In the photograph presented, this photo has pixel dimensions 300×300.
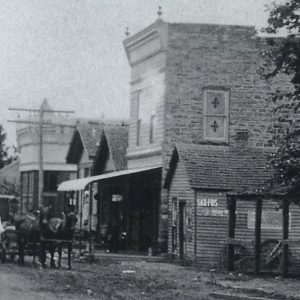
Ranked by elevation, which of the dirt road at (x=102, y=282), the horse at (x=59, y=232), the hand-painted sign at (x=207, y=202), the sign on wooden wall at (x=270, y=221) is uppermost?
the hand-painted sign at (x=207, y=202)

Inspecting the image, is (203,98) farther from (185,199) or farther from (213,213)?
(213,213)

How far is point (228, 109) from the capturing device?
31.2 metres

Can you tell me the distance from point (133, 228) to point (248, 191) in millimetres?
11247

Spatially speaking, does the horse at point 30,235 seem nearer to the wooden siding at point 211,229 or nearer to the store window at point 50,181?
the wooden siding at point 211,229

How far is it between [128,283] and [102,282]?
0.62 meters

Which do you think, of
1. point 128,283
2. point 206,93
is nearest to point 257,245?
point 128,283

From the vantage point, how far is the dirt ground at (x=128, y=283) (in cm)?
1758

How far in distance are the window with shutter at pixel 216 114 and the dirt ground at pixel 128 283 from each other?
654 centimetres

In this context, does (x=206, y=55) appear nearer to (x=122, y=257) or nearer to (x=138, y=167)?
(x=138, y=167)

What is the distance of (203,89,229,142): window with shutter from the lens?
31141 millimetres

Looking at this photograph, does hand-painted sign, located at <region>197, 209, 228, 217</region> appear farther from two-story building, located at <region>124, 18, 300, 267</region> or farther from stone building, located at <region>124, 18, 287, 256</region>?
stone building, located at <region>124, 18, 287, 256</region>

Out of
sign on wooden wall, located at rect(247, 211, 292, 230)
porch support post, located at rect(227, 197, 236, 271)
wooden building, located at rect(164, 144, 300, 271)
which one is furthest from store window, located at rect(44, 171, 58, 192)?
porch support post, located at rect(227, 197, 236, 271)

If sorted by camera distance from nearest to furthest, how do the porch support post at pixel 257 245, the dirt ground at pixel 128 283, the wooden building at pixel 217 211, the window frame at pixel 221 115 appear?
the dirt ground at pixel 128 283 < the porch support post at pixel 257 245 < the wooden building at pixel 217 211 < the window frame at pixel 221 115

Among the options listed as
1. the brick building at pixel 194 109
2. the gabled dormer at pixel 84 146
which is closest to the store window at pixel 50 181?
the gabled dormer at pixel 84 146
